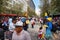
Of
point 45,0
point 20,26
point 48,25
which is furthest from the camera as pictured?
point 45,0

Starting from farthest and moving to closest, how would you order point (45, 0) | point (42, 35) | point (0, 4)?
point (45, 0)
point (0, 4)
point (42, 35)

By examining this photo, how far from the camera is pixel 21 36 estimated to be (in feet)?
23.5

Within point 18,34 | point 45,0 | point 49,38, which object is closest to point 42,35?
point 49,38

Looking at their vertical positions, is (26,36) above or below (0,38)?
above

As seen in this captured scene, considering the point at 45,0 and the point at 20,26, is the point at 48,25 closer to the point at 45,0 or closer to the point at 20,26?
the point at 20,26

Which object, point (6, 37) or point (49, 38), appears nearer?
point (6, 37)

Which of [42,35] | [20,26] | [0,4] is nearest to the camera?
[20,26]

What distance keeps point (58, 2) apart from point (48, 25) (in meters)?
22.6

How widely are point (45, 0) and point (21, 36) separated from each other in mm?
68813

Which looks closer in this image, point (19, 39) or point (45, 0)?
point (19, 39)

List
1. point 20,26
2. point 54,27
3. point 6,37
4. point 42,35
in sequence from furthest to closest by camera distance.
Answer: point 54,27
point 42,35
point 6,37
point 20,26

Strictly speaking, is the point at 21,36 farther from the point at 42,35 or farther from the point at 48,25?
the point at 42,35

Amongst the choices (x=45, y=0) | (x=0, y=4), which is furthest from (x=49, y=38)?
(x=45, y=0)

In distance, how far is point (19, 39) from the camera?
23.6 ft
